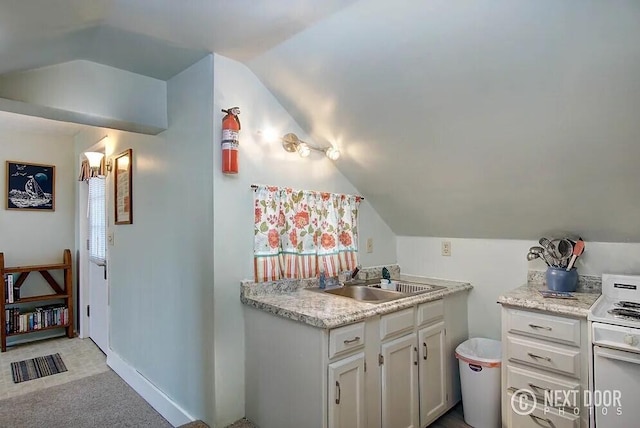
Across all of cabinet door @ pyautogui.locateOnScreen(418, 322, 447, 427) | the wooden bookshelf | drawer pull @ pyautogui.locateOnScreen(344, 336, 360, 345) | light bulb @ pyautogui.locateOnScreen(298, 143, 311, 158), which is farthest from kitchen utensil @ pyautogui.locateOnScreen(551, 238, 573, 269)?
the wooden bookshelf

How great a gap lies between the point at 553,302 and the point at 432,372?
0.84 metres

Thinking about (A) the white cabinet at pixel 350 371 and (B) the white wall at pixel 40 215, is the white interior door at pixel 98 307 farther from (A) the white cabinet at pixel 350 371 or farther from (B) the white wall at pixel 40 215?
(A) the white cabinet at pixel 350 371

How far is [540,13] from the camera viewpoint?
4.38ft

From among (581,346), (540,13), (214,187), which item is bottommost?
(581,346)

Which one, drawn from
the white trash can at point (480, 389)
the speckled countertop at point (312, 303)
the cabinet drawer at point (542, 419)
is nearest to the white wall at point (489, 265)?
the speckled countertop at point (312, 303)

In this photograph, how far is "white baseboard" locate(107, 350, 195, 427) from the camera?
7.49ft

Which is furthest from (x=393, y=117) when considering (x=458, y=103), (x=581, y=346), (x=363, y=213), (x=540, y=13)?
(x=581, y=346)

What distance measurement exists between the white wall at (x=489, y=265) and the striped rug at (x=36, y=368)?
342 cm

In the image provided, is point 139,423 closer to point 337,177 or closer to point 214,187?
point 214,187

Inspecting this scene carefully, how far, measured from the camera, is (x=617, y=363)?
1.66m

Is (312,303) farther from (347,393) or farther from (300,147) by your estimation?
(300,147)

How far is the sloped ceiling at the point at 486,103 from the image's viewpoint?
55.2 inches

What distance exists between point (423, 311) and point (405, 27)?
1594mm

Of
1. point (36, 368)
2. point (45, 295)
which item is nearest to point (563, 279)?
point (36, 368)
